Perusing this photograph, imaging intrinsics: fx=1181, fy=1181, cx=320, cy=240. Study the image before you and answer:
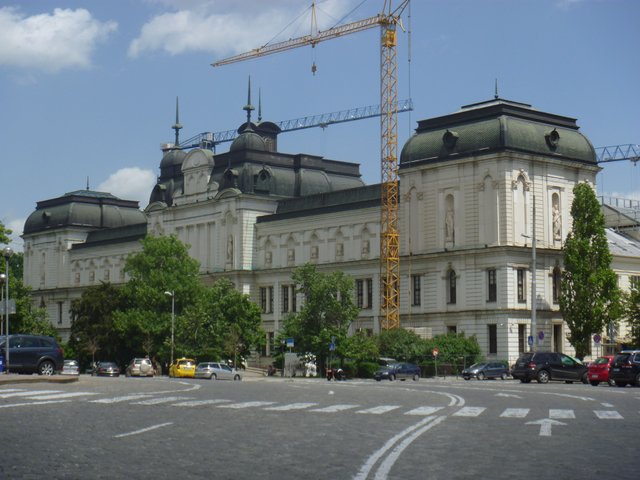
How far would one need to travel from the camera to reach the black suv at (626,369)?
170 ft

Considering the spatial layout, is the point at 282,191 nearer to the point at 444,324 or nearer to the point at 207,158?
the point at 207,158

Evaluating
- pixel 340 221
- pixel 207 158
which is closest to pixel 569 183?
pixel 340 221

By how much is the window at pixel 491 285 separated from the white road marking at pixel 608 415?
6404 cm

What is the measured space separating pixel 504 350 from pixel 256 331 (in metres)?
21.0

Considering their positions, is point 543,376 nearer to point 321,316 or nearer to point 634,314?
point 634,314

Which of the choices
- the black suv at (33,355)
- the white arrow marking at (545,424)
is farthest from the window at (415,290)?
the white arrow marking at (545,424)

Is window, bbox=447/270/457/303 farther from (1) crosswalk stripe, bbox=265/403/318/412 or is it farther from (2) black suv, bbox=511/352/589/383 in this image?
(1) crosswalk stripe, bbox=265/403/318/412

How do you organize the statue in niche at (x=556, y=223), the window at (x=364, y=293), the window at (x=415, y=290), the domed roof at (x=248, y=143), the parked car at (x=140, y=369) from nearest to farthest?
the parked car at (x=140, y=369)
the statue in niche at (x=556, y=223)
the window at (x=415, y=290)
the window at (x=364, y=293)
the domed roof at (x=248, y=143)

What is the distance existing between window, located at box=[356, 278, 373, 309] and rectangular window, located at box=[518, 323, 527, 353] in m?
16.7

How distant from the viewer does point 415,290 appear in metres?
98.8

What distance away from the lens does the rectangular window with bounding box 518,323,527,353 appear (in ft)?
300

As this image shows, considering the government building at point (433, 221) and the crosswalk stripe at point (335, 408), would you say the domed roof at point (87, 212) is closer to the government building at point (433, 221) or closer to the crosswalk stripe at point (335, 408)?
the government building at point (433, 221)

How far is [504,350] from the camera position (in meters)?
89.9

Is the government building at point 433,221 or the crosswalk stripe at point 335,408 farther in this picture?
the government building at point 433,221
